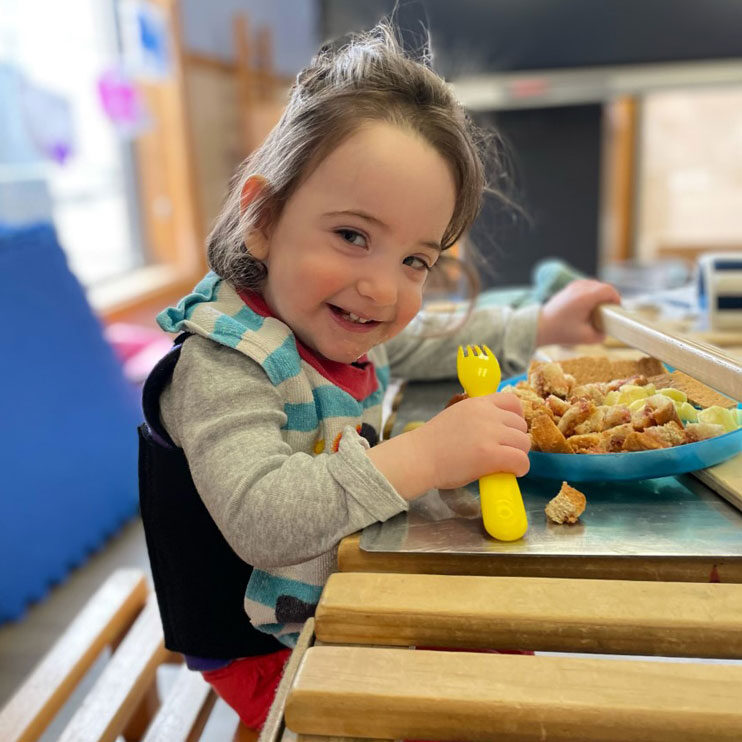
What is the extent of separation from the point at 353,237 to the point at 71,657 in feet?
2.30

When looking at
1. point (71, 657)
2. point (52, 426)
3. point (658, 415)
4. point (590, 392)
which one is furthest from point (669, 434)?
point (52, 426)

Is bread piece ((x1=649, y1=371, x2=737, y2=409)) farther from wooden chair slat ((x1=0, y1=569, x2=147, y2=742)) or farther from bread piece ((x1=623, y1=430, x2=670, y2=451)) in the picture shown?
wooden chair slat ((x1=0, y1=569, x2=147, y2=742))

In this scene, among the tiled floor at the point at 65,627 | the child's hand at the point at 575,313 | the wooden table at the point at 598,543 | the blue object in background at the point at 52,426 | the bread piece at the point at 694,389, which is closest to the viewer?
the wooden table at the point at 598,543

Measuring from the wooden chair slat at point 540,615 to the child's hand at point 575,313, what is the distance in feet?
1.89

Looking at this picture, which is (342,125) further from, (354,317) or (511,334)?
(511,334)

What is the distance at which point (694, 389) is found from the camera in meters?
0.77

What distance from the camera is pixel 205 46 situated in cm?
410

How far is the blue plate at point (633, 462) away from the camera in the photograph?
1.98ft

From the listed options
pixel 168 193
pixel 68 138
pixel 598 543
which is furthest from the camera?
pixel 168 193

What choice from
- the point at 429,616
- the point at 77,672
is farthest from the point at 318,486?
the point at 77,672

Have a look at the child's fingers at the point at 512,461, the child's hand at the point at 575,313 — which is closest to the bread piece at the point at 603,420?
the child's fingers at the point at 512,461

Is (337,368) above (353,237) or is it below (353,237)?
below

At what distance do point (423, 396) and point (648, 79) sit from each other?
1.35 metres

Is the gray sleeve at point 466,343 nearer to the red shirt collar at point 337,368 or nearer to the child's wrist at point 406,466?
the red shirt collar at point 337,368
